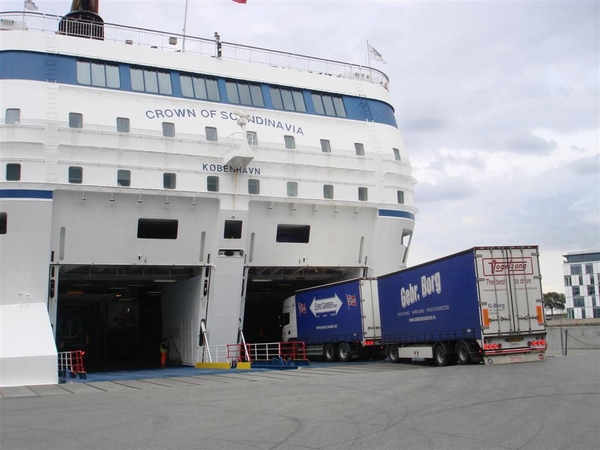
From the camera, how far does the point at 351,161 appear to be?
92.0ft

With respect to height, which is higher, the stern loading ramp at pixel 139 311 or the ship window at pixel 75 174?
the ship window at pixel 75 174

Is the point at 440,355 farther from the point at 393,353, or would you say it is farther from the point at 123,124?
the point at 123,124

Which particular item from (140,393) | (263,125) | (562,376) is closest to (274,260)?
(263,125)

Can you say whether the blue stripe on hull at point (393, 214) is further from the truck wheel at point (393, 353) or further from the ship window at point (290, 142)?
the truck wheel at point (393, 353)

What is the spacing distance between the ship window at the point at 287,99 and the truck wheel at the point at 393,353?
1154 cm

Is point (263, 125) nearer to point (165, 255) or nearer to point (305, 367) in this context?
point (165, 255)

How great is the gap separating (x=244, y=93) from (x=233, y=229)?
626 cm

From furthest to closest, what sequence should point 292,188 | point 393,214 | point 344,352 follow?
point 393,214 → point 344,352 → point 292,188

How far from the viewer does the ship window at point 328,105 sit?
2878 centimetres

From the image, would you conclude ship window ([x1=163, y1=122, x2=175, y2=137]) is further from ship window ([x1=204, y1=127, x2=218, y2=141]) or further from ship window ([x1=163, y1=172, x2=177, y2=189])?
ship window ([x1=163, y1=172, x2=177, y2=189])

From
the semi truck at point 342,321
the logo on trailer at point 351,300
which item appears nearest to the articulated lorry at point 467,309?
the semi truck at point 342,321

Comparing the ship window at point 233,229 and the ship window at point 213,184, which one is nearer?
the ship window at point 213,184

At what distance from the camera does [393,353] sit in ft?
80.4

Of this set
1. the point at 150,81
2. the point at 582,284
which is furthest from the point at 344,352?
the point at 582,284
